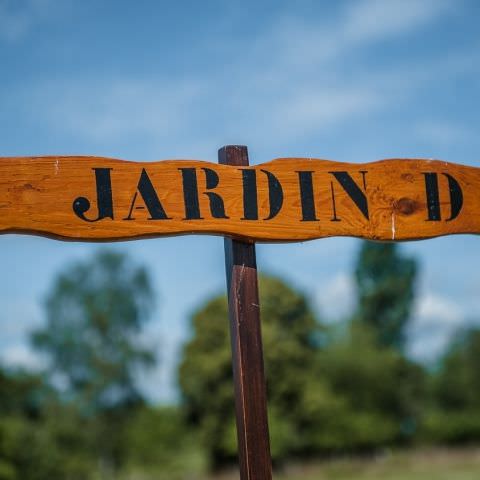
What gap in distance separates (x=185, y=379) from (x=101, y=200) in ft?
90.0

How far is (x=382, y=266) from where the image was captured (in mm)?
31672

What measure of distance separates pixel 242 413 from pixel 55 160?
1151 millimetres

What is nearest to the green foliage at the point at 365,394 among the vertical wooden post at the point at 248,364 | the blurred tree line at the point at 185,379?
the blurred tree line at the point at 185,379

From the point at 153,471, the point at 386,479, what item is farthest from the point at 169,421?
the point at 386,479

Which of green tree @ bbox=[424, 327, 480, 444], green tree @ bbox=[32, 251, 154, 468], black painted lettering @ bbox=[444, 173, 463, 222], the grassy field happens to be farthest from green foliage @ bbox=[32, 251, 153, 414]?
black painted lettering @ bbox=[444, 173, 463, 222]

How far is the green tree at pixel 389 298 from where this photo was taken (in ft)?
105

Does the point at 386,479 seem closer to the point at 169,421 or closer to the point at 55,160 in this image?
the point at 169,421

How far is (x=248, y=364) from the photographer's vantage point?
292 centimetres

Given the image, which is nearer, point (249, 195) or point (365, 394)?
point (249, 195)

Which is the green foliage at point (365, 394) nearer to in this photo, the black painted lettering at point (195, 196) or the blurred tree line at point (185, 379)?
the blurred tree line at point (185, 379)

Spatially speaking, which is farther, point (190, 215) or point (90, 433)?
point (90, 433)

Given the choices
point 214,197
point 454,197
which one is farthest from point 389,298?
point 214,197

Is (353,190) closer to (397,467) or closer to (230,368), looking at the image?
(230,368)

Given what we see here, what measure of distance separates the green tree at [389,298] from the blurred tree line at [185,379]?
0.06m
